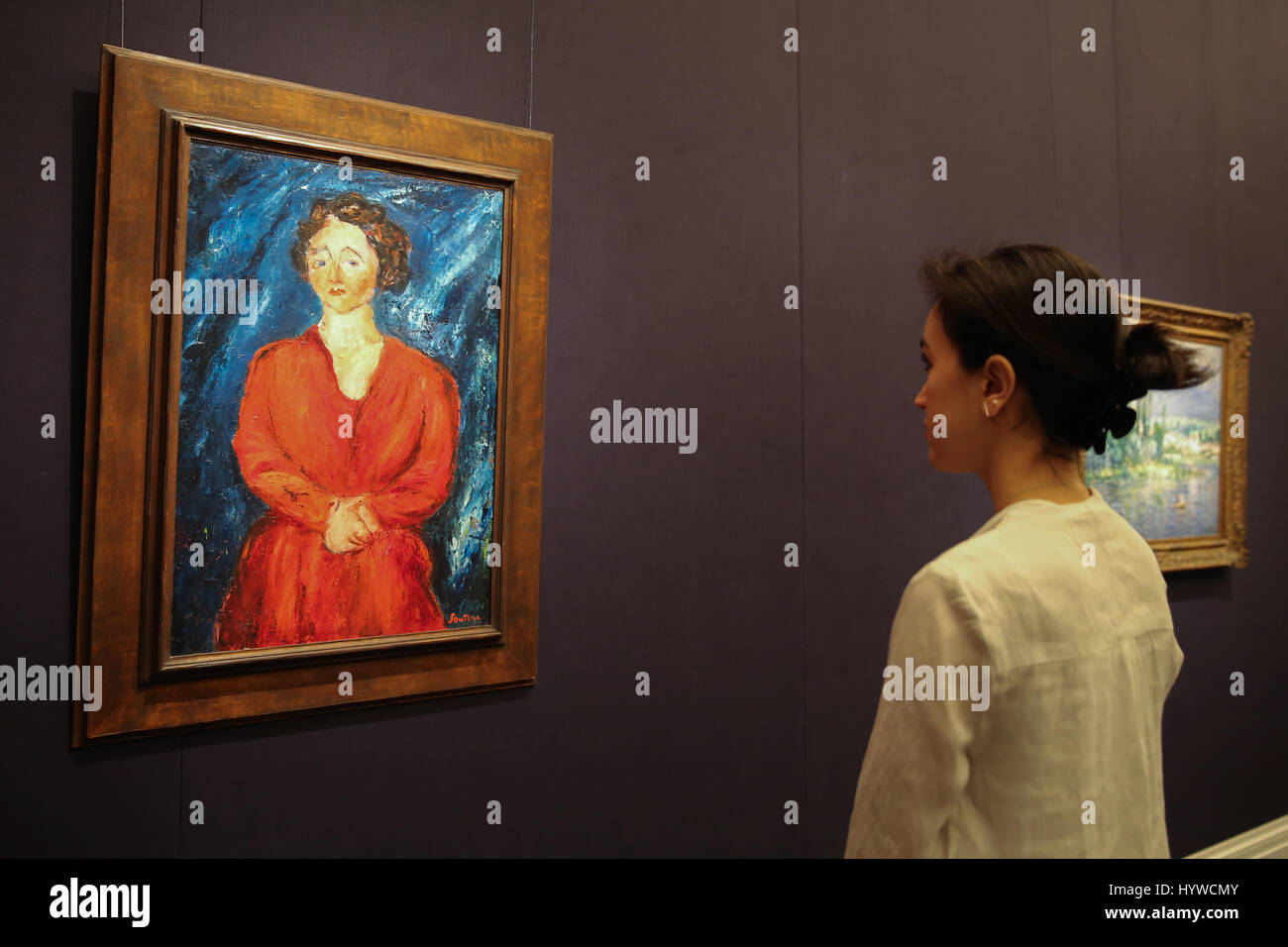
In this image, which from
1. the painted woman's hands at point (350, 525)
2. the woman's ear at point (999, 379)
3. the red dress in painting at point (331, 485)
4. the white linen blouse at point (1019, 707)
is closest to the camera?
the white linen blouse at point (1019, 707)

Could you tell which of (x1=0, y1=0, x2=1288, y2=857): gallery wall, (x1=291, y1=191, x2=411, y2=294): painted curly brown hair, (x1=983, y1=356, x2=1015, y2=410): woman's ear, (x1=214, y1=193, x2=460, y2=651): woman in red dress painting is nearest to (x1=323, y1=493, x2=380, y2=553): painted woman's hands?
(x1=214, y1=193, x2=460, y2=651): woman in red dress painting

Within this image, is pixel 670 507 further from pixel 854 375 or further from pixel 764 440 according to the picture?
pixel 854 375

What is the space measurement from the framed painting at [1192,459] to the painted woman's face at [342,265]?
119 inches

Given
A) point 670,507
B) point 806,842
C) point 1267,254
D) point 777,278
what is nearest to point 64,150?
point 670,507

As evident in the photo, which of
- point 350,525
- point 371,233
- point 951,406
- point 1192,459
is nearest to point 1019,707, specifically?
point 951,406

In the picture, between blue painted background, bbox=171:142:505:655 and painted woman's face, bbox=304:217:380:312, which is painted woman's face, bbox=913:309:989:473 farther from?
painted woman's face, bbox=304:217:380:312

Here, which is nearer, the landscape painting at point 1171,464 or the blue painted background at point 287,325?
the blue painted background at point 287,325

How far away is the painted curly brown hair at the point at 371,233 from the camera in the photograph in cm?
208

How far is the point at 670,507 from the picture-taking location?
8.89ft

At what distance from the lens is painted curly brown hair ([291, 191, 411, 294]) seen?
2.08 metres

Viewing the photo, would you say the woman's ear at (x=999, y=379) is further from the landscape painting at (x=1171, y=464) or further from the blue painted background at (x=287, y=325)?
the landscape painting at (x=1171, y=464)

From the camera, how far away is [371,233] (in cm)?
216

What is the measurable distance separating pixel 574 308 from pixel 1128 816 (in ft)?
5.95

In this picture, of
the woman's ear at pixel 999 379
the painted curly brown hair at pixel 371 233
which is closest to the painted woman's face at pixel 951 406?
the woman's ear at pixel 999 379
